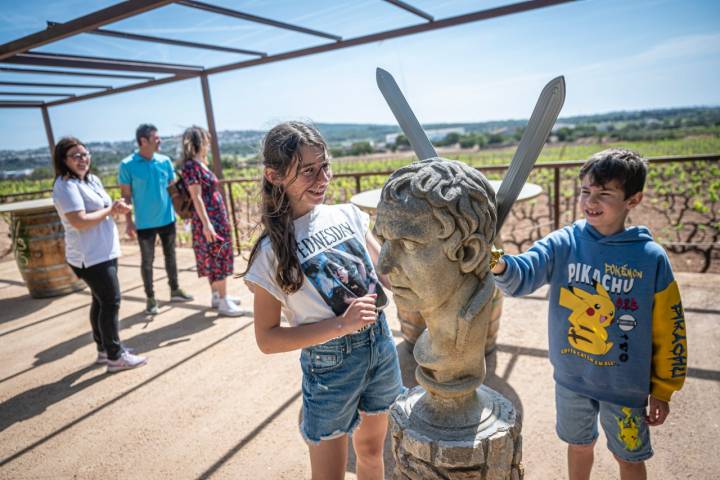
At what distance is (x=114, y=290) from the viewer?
3109 millimetres

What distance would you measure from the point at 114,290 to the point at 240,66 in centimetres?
331

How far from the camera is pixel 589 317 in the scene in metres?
1.54

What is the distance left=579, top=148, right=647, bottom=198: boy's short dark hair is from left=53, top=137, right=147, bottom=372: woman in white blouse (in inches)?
123

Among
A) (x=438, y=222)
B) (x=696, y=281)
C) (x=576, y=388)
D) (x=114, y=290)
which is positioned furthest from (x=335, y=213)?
(x=696, y=281)

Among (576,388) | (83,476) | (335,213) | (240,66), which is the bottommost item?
(83,476)

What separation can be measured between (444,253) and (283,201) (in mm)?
675

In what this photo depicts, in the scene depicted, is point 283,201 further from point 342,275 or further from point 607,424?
point 607,424

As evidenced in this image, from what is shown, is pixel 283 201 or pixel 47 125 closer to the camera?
pixel 283 201

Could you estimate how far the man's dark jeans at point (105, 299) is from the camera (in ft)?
9.92

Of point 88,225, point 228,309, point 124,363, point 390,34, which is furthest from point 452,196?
point 228,309

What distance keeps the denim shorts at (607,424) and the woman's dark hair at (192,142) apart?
11.8 feet

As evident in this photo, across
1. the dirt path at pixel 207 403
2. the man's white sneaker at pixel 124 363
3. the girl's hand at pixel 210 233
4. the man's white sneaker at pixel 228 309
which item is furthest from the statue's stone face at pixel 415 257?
the man's white sneaker at pixel 228 309

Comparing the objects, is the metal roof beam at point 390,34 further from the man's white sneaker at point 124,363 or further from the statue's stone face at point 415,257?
the man's white sneaker at point 124,363

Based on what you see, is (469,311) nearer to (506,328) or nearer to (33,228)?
(506,328)
